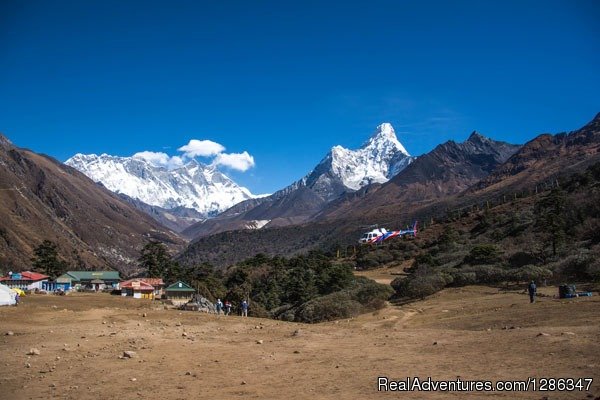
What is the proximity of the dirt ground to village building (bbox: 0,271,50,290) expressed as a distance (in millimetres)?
65679

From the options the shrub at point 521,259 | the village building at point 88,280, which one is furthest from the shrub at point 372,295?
the village building at point 88,280

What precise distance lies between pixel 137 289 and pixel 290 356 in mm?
61287

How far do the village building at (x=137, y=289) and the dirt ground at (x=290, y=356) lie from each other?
4762cm

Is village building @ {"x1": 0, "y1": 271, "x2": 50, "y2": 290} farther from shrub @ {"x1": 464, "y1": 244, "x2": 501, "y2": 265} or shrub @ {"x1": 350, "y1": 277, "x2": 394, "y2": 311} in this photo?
shrub @ {"x1": 464, "y1": 244, "x2": 501, "y2": 265}

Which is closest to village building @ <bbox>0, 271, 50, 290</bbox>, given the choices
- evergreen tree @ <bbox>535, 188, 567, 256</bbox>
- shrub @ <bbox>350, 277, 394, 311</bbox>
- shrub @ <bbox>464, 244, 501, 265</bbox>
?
shrub @ <bbox>350, 277, 394, 311</bbox>

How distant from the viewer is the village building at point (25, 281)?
264 feet

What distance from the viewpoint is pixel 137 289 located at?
235 ft

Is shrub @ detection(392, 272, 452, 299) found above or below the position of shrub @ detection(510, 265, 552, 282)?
below

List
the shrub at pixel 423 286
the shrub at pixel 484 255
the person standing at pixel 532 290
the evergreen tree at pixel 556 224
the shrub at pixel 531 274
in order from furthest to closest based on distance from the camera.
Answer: the shrub at pixel 484 255 < the evergreen tree at pixel 556 224 < the shrub at pixel 423 286 < the shrub at pixel 531 274 < the person standing at pixel 532 290

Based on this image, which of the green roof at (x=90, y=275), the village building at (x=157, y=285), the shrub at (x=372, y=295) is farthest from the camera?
the green roof at (x=90, y=275)

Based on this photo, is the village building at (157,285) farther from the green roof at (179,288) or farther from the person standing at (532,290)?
the person standing at (532,290)

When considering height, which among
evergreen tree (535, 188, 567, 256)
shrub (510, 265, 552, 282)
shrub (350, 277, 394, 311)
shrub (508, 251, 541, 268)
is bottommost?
shrub (350, 277, 394, 311)

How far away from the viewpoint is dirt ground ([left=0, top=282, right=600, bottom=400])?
1189 centimetres

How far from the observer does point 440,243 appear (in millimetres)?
74500
